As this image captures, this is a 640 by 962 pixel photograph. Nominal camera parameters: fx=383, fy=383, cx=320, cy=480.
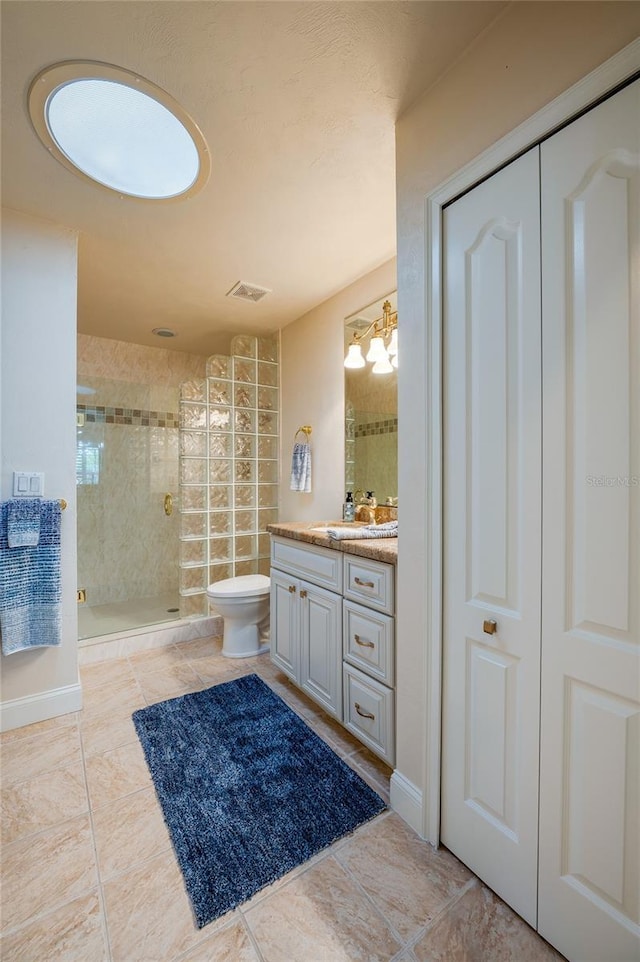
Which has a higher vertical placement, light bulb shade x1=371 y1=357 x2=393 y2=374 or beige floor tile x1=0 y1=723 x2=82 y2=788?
light bulb shade x1=371 y1=357 x2=393 y2=374

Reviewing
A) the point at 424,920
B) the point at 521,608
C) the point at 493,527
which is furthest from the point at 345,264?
the point at 424,920

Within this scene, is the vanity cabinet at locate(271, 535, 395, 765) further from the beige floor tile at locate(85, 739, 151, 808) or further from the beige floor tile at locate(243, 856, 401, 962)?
the beige floor tile at locate(85, 739, 151, 808)

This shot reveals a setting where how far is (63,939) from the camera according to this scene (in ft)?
3.14

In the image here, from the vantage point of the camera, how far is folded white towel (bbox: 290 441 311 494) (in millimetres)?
2730

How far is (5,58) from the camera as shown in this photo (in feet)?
3.60

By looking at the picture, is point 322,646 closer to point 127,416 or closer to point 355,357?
point 355,357

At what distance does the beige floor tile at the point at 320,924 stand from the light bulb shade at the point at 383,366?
209 cm

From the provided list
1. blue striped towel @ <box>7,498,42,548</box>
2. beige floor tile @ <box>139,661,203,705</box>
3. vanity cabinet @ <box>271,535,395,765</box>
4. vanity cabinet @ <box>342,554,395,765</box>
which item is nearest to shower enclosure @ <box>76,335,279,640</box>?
beige floor tile @ <box>139,661,203,705</box>

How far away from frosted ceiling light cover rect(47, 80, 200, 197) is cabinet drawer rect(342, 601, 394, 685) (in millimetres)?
1881

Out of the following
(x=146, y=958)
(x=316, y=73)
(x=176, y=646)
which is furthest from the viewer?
(x=176, y=646)

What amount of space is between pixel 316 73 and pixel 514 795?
6.95ft

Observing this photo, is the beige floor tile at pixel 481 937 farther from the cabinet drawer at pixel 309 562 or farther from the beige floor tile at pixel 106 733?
the beige floor tile at pixel 106 733

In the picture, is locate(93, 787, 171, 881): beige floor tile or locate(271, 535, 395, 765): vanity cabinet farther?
locate(271, 535, 395, 765): vanity cabinet

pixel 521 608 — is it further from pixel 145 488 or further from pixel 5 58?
pixel 145 488
